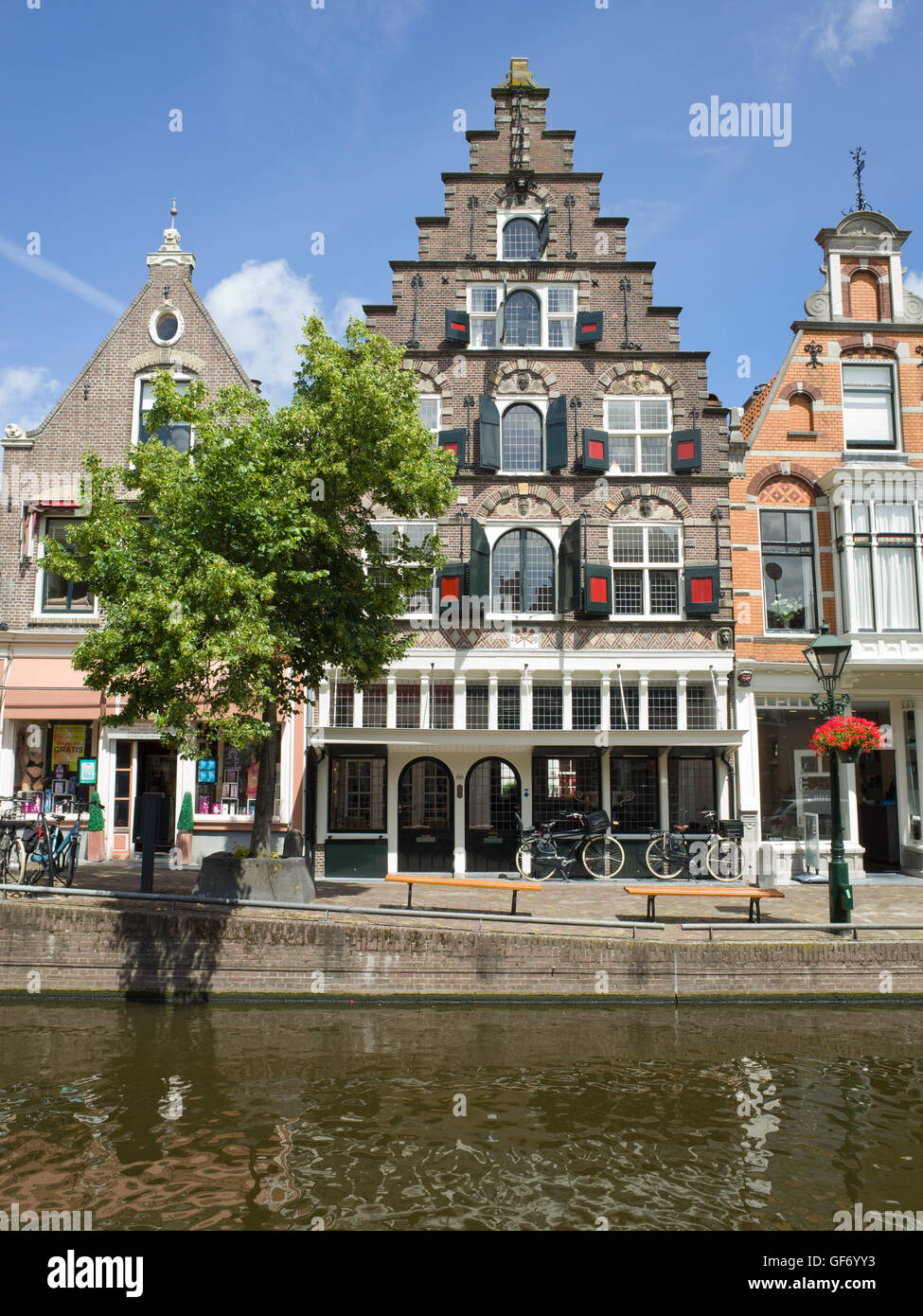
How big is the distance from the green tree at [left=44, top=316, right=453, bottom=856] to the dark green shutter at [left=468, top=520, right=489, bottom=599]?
16.5ft

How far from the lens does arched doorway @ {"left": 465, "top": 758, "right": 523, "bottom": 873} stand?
19.5 m

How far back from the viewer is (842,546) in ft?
65.1

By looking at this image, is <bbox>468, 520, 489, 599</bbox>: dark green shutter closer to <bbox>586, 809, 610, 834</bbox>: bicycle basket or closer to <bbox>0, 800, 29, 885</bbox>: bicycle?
<bbox>586, 809, 610, 834</bbox>: bicycle basket

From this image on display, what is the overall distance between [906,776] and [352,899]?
42.2 ft

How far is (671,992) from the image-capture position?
11914mm

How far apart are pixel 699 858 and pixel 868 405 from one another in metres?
11.3

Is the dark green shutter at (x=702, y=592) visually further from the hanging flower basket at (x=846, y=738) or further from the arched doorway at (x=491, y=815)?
the hanging flower basket at (x=846, y=738)

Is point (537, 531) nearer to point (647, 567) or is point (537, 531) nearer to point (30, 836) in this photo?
point (647, 567)

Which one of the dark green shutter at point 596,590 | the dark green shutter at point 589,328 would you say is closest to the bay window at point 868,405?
the dark green shutter at point 589,328

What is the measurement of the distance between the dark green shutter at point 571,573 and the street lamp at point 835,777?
622 cm

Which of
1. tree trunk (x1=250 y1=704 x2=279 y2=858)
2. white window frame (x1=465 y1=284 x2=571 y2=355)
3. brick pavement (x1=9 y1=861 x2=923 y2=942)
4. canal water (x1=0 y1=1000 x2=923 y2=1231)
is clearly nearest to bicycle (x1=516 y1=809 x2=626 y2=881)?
brick pavement (x1=9 y1=861 x2=923 y2=942)
